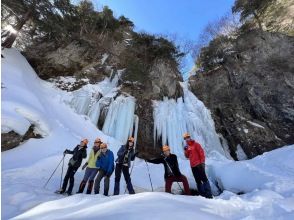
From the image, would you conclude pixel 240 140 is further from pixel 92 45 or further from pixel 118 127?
pixel 92 45

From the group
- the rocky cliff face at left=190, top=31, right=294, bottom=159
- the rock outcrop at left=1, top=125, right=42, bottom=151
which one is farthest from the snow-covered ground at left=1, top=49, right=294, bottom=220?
the rocky cliff face at left=190, top=31, right=294, bottom=159

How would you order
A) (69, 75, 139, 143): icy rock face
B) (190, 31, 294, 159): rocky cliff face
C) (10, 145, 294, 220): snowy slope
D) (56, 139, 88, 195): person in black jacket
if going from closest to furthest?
(10, 145, 294, 220): snowy slope < (56, 139, 88, 195): person in black jacket < (69, 75, 139, 143): icy rock face < (190, 31, 294, 159): rocky cliff face

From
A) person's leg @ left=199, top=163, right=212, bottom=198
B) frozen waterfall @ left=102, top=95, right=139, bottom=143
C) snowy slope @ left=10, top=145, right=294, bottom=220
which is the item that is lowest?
snowy slope @ left=10, top=145, right=294, bottom=220

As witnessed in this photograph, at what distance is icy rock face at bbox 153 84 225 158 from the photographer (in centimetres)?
1688

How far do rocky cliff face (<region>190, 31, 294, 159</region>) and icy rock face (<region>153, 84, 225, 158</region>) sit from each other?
0.88m

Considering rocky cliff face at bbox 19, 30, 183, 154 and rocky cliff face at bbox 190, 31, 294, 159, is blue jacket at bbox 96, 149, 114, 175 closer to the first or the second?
rocky cliff face at bbox 19, 30, 183, 154

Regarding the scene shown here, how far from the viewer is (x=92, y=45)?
63.6 feet

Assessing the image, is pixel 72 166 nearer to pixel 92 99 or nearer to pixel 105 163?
pixel 105 163

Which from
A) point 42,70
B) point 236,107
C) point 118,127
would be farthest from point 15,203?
point 236,107

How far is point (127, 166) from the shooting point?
27.7 ft

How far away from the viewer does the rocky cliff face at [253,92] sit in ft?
59.5

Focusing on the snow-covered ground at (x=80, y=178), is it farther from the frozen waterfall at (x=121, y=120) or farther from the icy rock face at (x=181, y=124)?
the frozen waterfall at (x=121, y=120)

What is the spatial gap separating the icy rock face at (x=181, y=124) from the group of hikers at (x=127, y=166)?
7.76 meters

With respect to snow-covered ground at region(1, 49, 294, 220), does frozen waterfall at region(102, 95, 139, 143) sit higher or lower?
higher
